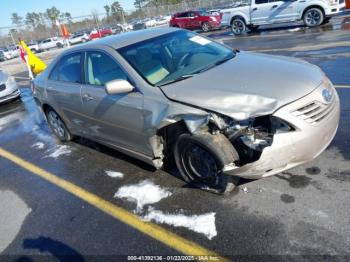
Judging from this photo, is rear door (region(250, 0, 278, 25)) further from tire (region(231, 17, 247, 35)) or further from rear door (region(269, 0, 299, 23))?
tire (region(231, 17, 247, 35))

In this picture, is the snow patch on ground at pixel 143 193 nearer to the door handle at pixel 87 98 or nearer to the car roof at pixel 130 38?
the door handle at pixel 87 98

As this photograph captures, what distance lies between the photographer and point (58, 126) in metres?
6.04

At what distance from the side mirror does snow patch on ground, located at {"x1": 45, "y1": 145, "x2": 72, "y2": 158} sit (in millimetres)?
2320

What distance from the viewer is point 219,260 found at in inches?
112

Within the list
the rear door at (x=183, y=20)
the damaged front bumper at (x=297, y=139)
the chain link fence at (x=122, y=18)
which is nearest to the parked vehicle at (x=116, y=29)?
the chain link fence at (x=122, y=18)

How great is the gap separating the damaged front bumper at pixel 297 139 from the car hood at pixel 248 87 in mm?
107

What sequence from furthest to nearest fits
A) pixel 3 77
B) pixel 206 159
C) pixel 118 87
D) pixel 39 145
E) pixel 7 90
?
pixel 3 77, pixel 7 90, pixel 39 145, pixel 118 87, pixel 206 159

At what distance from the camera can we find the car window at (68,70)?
4844 mm

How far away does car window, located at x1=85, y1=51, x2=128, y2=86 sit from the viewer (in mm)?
4117

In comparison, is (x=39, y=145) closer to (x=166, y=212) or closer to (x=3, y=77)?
(x=166, y=212)

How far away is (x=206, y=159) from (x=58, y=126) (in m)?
3.48

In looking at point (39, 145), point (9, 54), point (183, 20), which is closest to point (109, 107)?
point (39, 145)

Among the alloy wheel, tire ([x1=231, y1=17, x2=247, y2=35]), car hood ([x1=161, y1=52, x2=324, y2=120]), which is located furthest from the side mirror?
tire ([x1=231, y1=17, x2=247, y2=35])

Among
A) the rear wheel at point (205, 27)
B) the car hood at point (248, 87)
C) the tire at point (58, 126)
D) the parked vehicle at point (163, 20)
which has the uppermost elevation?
the car hood at point (248, 87)
